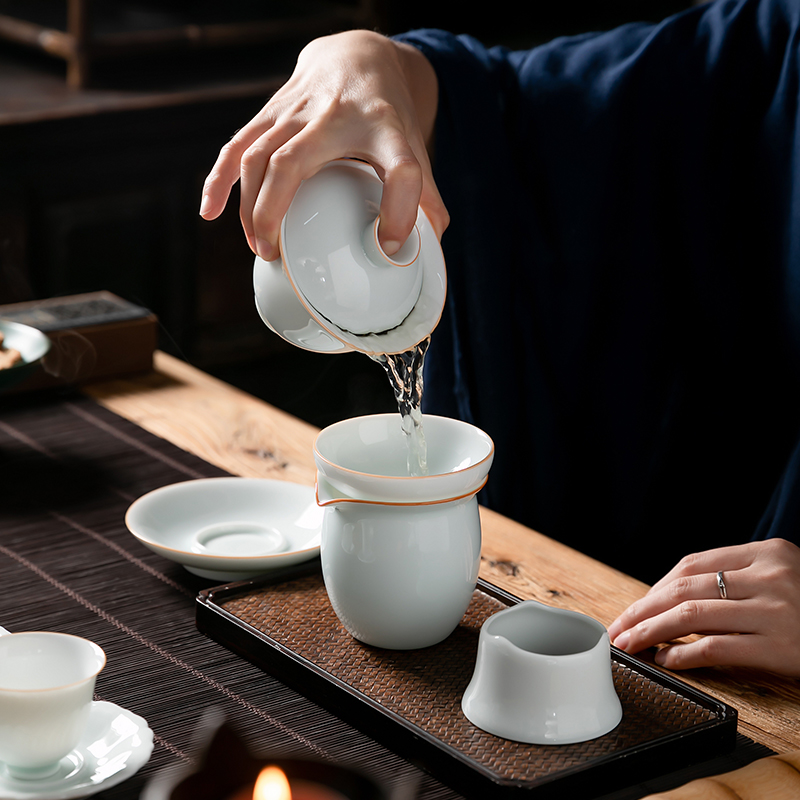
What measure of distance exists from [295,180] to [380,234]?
0.07 metres

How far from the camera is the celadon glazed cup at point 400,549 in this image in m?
0.67

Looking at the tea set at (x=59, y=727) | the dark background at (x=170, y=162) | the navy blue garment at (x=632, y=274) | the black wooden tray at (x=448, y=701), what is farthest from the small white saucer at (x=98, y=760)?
the dark background at (x=170, y=162)

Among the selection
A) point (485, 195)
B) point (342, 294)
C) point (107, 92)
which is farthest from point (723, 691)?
point (107, 92)

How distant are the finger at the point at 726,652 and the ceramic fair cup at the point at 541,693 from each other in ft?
0.37

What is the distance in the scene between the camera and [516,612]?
0.64 meters

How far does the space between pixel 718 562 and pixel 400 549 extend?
0.85ft

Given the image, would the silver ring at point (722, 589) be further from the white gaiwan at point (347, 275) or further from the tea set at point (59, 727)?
the tea set at point (59, 727)

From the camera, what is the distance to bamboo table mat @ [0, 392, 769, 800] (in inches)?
24.3

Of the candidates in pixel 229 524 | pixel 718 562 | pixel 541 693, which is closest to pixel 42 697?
pixel 541 693

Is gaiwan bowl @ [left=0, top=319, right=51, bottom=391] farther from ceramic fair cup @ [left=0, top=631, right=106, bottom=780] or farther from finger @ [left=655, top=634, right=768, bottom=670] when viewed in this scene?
finger @ [left=655, top=634, right=768, bottom=670]

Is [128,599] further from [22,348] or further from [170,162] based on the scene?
[170,162]

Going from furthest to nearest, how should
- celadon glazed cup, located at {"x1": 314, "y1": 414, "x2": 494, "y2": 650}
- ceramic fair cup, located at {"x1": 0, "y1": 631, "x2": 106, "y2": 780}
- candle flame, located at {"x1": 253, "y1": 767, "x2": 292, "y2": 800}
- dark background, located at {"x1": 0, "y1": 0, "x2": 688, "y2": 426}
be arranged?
dark background, located at {"x1": 0, "y1": 0, "x2": 688, "y2": 426} → celadon glazed cup, located at {"x1": 314, "y1": 414, "x2": 494, "y2": 650} → ceramic fair cup, located at {"x1": 0, "y1": 631, "x2": 106, "y2": 780} → candle flame, located at {"x1": 253, "y1": 767, "x2": 292, "y2": 800}

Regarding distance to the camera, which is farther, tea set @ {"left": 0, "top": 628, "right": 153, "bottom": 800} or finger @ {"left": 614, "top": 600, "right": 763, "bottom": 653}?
finger @ {"left": 614, "top": 600, "right": 763, "bottom": 653}

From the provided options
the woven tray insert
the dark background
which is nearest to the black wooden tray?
the woven tray insert
